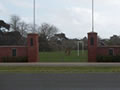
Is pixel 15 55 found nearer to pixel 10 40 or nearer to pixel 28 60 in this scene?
pixel 28 60

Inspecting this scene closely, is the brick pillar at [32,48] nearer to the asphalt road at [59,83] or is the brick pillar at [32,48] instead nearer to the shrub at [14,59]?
the shrub at [14,59]

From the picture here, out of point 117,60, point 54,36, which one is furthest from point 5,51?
point 54,36

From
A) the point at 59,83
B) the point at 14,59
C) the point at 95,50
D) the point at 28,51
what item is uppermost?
the point at 95,50

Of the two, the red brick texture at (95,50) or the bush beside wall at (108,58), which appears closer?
the bush beside wall at (108,58)

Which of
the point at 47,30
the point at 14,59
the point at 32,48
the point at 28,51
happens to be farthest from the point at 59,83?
the point at 47,30

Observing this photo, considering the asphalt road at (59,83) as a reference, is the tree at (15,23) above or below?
above

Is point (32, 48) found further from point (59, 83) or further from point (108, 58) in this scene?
point (59, 83)

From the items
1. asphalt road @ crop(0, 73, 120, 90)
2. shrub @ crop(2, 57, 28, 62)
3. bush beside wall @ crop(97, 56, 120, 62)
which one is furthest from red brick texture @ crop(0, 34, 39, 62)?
asphalt road @ crop(0, 73, 120, 90)

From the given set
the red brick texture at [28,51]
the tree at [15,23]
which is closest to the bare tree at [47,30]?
the tree at [15,23]

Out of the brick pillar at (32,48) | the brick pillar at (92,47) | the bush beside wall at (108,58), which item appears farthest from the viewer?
the brick pillar at (32,48)

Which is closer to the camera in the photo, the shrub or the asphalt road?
the asphalt road

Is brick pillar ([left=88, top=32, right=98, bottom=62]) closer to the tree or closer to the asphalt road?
the asphalt road

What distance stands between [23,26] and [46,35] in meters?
8.16

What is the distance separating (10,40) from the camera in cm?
6350
